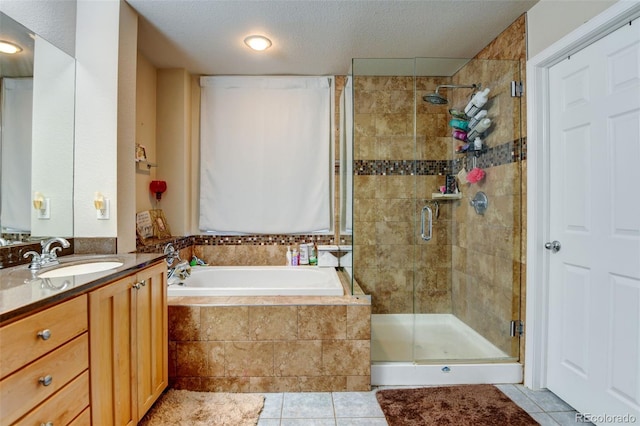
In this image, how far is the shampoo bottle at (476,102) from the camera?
228 cm

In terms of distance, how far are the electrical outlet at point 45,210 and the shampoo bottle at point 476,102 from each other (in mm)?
2953

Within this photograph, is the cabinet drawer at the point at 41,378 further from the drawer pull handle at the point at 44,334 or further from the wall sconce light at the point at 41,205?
the wall sconce light at the point at 41,205

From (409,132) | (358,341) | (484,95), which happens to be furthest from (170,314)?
(484,95)

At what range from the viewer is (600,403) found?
156 centimetres

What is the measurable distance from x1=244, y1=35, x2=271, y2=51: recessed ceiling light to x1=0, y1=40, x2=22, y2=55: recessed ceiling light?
4.34 ft

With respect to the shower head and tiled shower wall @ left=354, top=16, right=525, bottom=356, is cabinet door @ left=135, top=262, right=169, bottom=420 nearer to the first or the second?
tiled shower wall @ left=354, top=16, right=525, bottom=356

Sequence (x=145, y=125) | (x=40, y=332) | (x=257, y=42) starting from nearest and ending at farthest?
(x=40, y=332)
(x=257, y=42)
(x=145, y=125)

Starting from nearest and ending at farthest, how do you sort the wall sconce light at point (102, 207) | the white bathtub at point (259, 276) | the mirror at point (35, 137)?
1. the mirror at point (35, 137)
2. the wall sconce light at point (102, 207)
3. the white bathtub at point (259, 276)

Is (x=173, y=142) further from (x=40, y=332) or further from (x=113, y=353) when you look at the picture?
(x=40, y=332)

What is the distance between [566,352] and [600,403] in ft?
0.90

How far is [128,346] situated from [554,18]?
114 inches

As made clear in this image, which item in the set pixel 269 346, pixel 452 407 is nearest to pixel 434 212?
pixel 452 407

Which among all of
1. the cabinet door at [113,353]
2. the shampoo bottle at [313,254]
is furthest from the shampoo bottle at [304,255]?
the cabinet door at [113,353]

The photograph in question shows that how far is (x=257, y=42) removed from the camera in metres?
2.31
